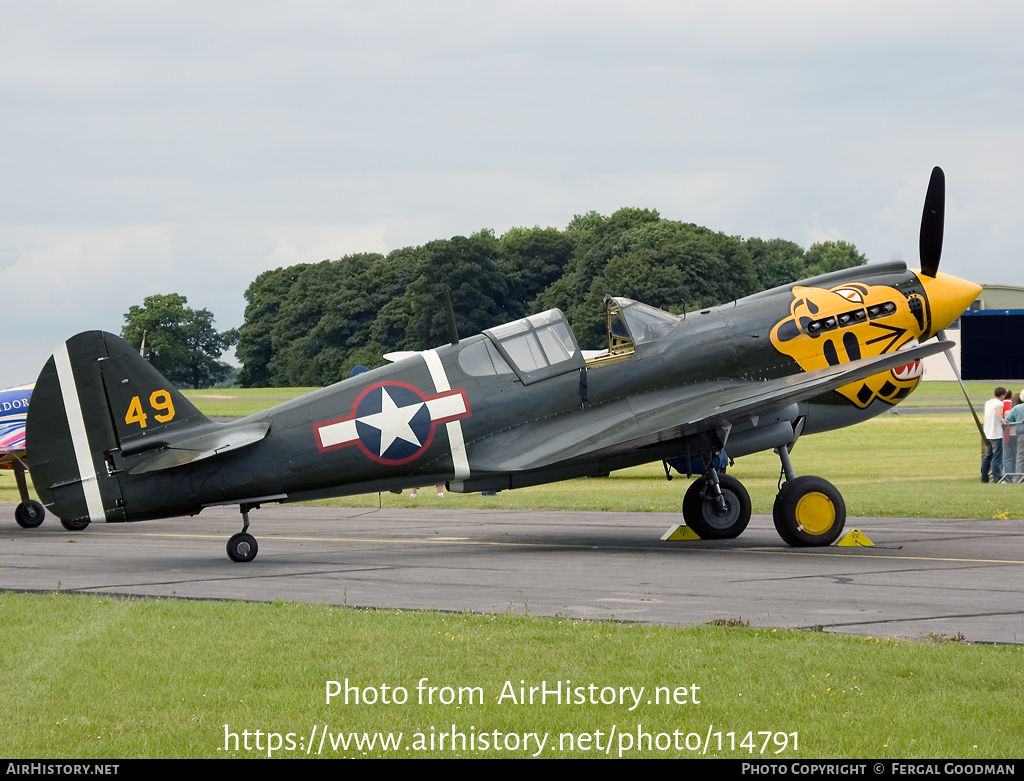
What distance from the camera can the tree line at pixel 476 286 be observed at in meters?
79.2

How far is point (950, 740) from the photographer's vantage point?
5469 mm

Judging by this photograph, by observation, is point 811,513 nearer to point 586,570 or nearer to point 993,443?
point 586,570

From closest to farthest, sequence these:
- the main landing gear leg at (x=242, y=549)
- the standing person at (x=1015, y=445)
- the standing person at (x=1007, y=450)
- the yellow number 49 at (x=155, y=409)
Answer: the yellow number 49 at (x=155, y=409) < the main landing gear leg at (x=242, y=549) < the standing person at (x=1015, y=445) < the standing person at (x=1007, y=450)

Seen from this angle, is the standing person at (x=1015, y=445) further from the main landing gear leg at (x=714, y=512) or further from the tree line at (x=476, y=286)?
the tree line at (x=476, y=286)

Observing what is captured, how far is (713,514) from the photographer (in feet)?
48.2

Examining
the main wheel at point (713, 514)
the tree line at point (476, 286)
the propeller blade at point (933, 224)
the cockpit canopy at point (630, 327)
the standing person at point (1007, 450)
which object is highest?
the tree line at point (476, 286)

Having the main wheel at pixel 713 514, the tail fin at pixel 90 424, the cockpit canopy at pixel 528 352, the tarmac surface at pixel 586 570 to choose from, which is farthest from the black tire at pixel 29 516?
the main wheel at pixel 713 514

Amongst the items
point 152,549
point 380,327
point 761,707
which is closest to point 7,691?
point 761,707

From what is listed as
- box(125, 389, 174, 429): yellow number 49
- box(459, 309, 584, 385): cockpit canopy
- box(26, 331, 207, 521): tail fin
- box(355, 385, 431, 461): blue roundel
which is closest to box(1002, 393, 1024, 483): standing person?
box(459, 309, 584, 385): cockpit canopy

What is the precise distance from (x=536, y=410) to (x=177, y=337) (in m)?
97.1

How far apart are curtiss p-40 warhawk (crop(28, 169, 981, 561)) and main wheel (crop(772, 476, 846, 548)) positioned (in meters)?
0.02

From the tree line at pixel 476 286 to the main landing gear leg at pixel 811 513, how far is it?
52664 mm

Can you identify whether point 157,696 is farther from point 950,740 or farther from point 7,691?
point 950,740

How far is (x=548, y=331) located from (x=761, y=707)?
8.13m
